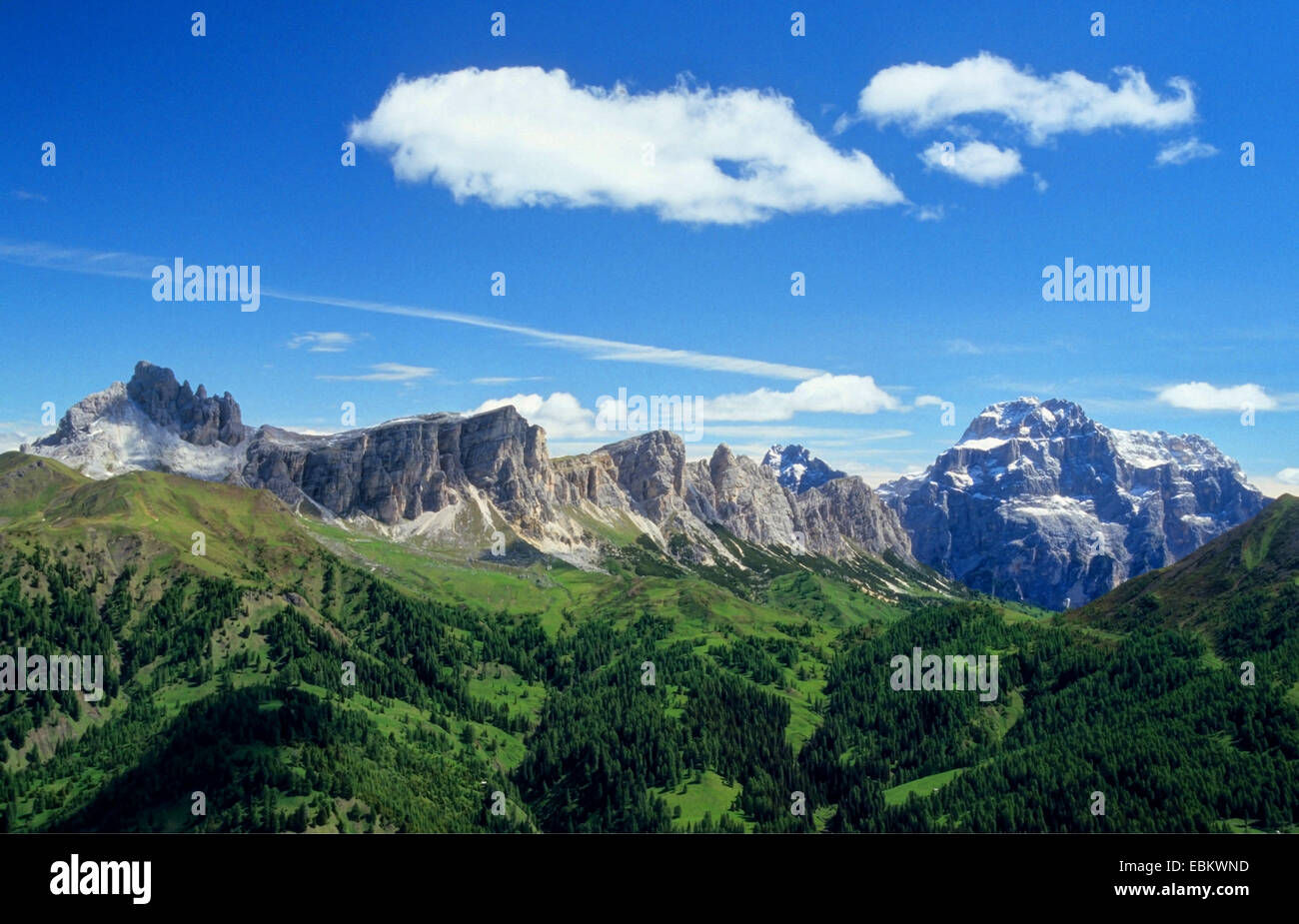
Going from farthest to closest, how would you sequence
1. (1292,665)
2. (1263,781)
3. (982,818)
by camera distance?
(1292,665) → (982,818) → (1263,781)
